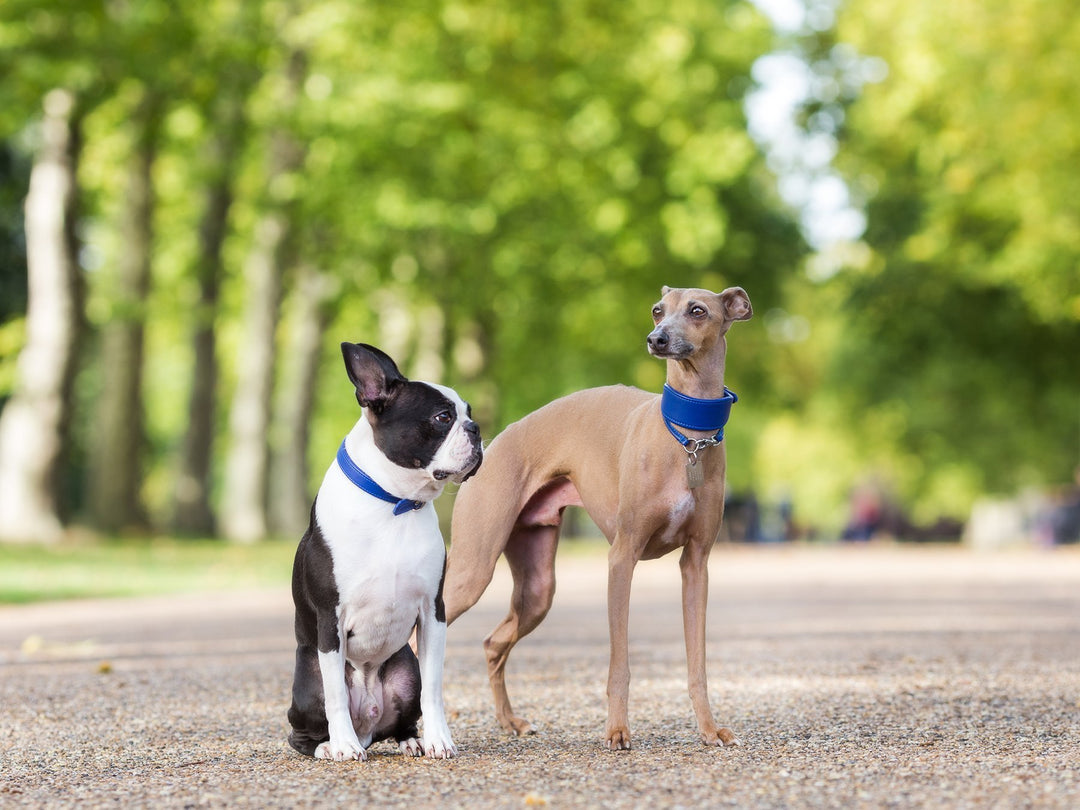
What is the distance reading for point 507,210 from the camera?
27.8 m

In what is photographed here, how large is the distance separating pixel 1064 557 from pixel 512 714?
23.0 meters

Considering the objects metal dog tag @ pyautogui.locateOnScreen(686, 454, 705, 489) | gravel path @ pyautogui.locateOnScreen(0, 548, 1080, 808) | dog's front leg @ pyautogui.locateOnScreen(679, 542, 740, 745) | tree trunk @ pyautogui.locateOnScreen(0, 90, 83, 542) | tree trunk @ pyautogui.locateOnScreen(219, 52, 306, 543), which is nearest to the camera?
gravel path @ pyautogui.locateOnScreen(0, 548, 1080, 808)

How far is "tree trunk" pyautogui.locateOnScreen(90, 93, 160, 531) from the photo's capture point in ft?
92.6

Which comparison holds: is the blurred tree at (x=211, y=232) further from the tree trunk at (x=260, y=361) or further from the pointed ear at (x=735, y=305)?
the pointed ear at (x=735, y=305)

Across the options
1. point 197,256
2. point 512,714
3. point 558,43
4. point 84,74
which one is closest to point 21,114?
point 84,74

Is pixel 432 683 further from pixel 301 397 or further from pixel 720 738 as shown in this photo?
pixel 301 397

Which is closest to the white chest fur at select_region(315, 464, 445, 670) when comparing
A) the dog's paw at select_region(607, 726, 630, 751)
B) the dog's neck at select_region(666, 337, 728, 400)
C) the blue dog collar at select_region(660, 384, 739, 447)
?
the dog's paw at select_region(607, 726, 630, 751)

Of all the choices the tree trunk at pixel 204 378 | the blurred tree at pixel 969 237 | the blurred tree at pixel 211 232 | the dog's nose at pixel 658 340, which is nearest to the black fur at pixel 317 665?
the dog's nose at pixel 658 340

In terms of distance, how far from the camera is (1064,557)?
92.6 ft

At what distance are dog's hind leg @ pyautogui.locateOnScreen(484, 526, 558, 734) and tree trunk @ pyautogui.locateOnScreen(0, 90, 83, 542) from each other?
18987mm

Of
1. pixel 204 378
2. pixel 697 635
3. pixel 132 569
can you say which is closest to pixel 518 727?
pixel 697 635

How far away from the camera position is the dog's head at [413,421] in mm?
5922

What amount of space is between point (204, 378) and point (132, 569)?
34.4ft

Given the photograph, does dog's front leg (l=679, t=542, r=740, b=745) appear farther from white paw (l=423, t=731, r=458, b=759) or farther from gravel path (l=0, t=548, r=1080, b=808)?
white paw (l=423, t=731, r=458, b=759)
